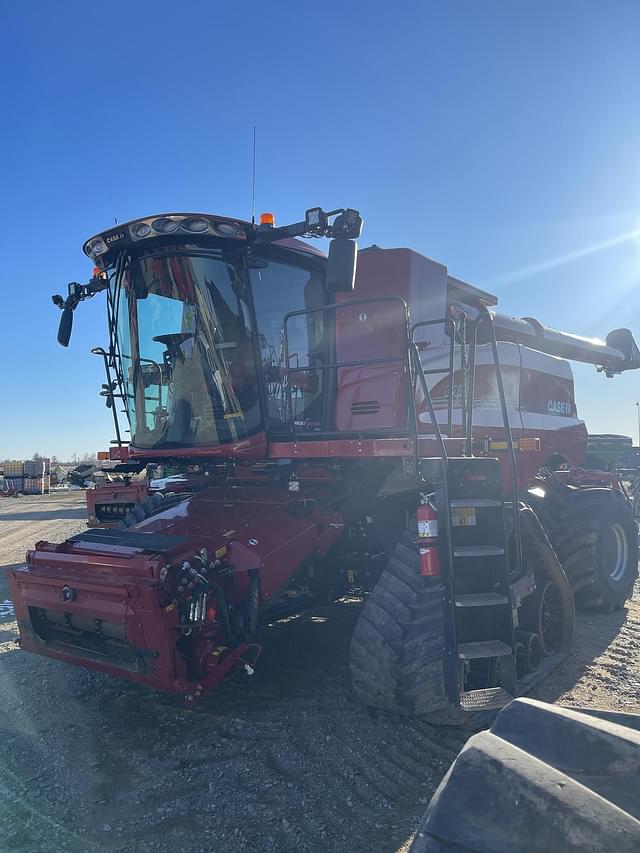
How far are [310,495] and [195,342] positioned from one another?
150cm

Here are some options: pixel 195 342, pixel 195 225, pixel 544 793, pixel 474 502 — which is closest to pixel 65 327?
pixel 195 342

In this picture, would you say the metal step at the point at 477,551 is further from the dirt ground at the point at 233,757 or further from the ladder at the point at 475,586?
the dirt ground at the point at 233,757

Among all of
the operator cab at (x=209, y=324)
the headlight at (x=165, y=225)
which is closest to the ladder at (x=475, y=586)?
the operator cab at (x=209, y=324)

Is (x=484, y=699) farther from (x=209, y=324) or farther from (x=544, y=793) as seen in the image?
(x=209, y=324)

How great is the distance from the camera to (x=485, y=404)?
6363 millimetres

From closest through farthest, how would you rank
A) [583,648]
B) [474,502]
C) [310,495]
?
[474,502] → [310,495] → [583,648]

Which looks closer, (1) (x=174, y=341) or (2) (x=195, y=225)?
(2) (x=195, y=225)

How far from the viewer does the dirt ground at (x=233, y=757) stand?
2840mm

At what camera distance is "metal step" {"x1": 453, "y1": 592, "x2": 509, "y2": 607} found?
3383mm

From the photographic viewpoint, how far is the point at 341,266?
164 inches

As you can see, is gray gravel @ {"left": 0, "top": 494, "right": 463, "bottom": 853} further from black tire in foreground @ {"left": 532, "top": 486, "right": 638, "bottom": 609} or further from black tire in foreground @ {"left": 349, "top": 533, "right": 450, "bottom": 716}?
black tire in foreground @ {"left": 532, "top": 486, "right": 638, "bottom": 609}

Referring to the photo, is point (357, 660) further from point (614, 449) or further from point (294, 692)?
point (614, 449)

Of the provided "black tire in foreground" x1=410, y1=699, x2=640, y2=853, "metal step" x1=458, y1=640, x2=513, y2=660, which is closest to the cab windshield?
"metal step" x1=458, y1=640, x2=513, y2=660

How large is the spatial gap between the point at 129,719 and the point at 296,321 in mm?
3170
